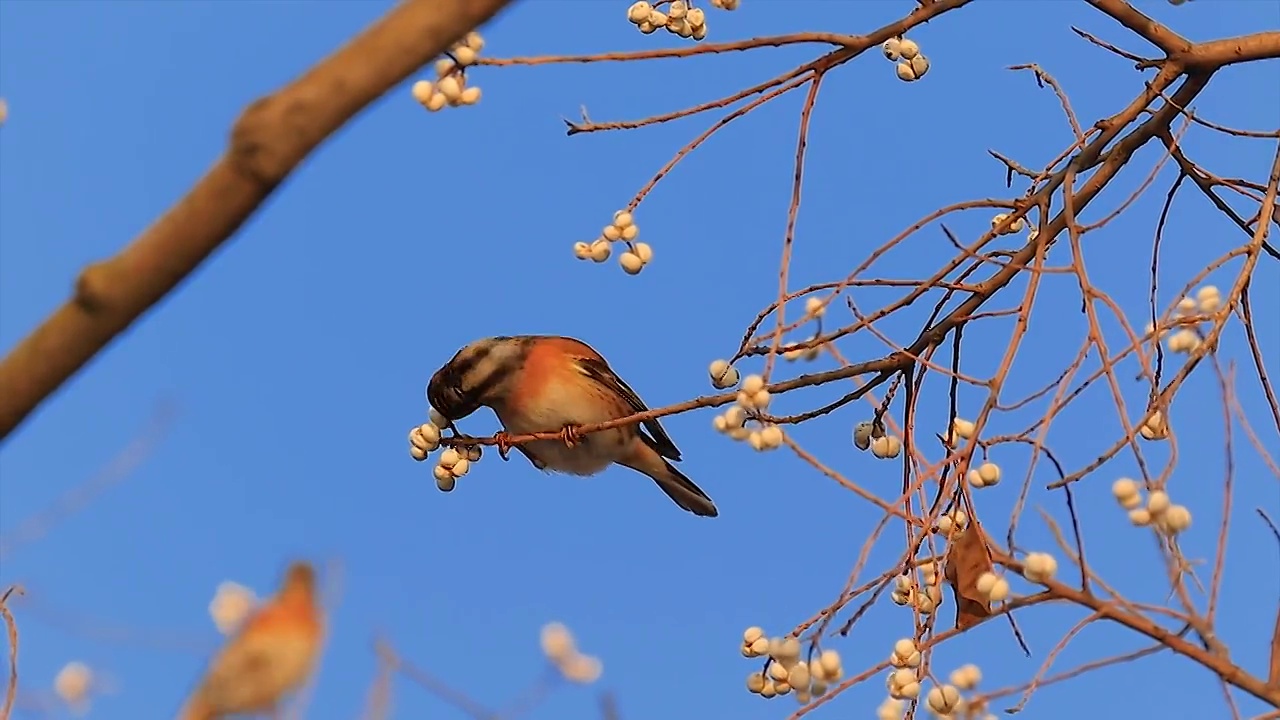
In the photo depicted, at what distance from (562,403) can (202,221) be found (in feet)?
16.6

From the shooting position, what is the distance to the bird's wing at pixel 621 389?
6.73m

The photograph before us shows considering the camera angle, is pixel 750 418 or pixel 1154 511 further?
pixel 750 418

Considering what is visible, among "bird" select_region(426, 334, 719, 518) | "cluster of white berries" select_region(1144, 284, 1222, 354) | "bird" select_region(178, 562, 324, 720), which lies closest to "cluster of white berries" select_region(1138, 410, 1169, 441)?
"cluster of white berries" select_region(1144, 284, 1222, 354)

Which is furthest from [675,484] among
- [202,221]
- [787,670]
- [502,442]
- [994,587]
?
[202,221]

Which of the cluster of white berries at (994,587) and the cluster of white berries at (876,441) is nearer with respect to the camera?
the cluster of white berries at (994,587)

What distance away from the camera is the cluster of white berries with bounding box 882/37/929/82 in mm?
4594

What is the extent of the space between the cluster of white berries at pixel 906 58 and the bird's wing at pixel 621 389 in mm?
2386

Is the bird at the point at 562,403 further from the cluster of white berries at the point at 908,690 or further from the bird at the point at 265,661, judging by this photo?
the bird at the point at 265,661

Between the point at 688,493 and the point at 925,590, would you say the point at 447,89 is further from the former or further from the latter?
the point at 688,493

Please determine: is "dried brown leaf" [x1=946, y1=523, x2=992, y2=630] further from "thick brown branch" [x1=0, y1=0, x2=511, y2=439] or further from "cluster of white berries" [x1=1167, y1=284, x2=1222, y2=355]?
"thick brown branch" [x1=0, y1=0, x2=511, y2=439]

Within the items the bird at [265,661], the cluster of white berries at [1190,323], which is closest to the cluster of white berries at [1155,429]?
the cluster of white berries at [1190,323]

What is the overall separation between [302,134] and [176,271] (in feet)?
0.60

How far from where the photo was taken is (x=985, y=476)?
10.6 ft

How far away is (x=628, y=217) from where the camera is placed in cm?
388
